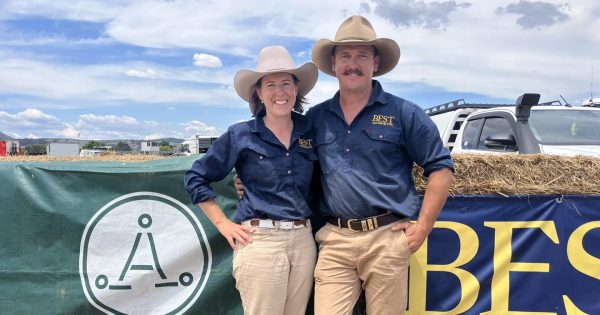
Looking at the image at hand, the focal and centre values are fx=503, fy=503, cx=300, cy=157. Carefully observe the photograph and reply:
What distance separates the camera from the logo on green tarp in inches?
147

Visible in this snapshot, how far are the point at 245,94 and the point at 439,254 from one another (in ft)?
6.06

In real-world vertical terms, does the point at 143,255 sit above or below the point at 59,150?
below

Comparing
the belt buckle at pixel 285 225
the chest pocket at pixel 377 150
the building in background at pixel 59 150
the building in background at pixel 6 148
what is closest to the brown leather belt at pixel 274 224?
the belt buckle at pixel 285 225

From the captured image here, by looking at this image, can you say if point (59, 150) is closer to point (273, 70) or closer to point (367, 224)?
point (273, 70)

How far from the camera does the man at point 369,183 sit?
2893 millimetres

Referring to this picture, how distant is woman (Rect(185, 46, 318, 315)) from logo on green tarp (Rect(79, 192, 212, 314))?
0.83 meters

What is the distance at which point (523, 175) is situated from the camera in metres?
3.79

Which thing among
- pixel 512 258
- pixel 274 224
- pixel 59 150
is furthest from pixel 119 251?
pixel 59 150

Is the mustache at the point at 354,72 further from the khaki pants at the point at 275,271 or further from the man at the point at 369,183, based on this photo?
the khaki pants at the point at 275,271

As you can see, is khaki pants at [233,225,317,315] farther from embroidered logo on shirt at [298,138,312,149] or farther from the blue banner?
the blue banner

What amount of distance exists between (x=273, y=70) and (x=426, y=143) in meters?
0.98

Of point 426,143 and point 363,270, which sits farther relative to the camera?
point 363,270

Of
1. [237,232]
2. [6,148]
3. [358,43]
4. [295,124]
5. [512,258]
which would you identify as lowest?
[512,258]

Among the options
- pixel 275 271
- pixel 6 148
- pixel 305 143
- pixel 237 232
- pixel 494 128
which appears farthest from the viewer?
pixel 6 148
